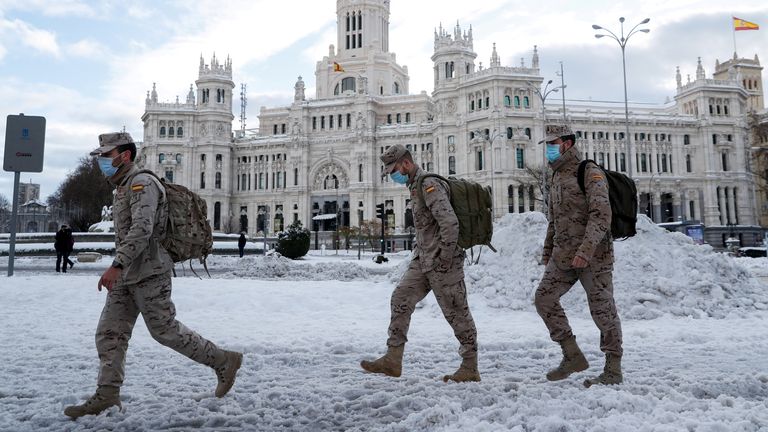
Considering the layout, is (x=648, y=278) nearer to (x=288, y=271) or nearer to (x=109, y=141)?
(x=109, y=141)

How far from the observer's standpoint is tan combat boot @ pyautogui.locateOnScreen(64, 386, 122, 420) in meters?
3.78

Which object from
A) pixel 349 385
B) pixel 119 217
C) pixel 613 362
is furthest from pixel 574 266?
pixel 119 217

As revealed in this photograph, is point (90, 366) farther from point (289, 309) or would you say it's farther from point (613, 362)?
point (613, 362)

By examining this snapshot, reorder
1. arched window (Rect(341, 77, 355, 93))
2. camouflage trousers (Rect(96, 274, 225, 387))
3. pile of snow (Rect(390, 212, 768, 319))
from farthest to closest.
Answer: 1. arched window (Rect(341, 77, 355, 93))
2. pile of snow (Rect(390, 212, 768, 319))
3. camouflage trousers (Rect(96, 274, 225, 387))

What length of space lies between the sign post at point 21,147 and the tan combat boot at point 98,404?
11649mm

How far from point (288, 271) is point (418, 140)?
50460 mm

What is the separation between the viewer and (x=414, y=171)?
5.09m

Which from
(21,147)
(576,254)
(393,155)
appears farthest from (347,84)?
(576,254)

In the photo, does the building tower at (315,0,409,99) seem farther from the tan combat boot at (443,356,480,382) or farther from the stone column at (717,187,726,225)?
the tan combat boot at (443,356,480,382)

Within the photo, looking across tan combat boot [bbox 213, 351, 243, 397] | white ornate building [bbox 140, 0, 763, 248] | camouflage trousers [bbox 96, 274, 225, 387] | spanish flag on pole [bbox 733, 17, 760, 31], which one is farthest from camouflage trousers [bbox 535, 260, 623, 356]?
spanish flag on pole [bbox 733, 17, 760, 31]

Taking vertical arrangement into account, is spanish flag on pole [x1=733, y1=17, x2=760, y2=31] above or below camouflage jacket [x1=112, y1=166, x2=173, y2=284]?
above

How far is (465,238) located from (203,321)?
5.36m

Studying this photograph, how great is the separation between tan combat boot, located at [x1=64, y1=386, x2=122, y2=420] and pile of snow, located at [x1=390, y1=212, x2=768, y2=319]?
6921 millimetres

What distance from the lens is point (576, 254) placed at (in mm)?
4480
